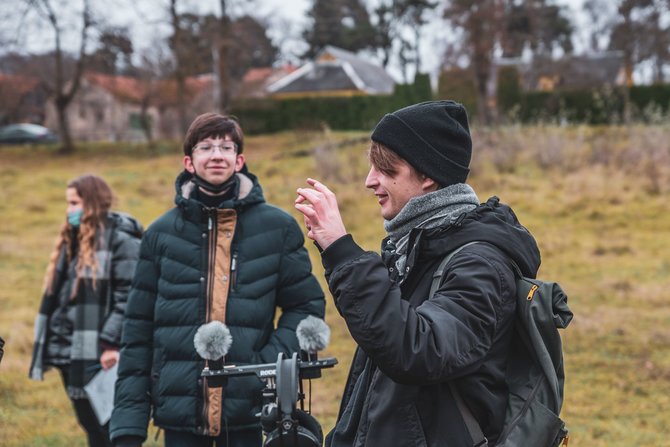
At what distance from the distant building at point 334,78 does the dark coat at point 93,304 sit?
1798 inches

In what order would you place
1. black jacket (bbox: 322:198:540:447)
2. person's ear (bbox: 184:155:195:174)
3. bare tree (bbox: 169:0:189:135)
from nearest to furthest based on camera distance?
1. black jacket (bbox: 322:198:540:447)
2. person's ear (bbox: 184:155:195:174)
3. bare tree (bbox: 169:0:189:135)

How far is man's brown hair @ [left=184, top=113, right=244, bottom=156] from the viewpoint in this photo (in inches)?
143

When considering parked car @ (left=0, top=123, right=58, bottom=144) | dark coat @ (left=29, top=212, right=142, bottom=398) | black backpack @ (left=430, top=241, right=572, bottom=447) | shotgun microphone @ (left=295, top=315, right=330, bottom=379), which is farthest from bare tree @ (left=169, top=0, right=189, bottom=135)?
black backpack @ (left=430, top=241, right=572, bottom=447)

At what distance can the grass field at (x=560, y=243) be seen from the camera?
675cm

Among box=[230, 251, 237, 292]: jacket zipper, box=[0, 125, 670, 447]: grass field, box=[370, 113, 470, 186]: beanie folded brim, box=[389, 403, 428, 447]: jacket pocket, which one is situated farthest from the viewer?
box=[0, 125, 670, 447]: grass field

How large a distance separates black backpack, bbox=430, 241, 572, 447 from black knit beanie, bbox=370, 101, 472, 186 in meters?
0.24

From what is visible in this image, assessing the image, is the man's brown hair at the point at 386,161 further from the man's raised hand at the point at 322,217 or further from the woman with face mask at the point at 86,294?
the woman with face mask at the point at 86,294

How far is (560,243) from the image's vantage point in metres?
12.6

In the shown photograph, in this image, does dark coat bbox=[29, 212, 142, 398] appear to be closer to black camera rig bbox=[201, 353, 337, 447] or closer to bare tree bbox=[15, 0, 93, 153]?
black camera rig bbox=[201, 353, 337, 447]

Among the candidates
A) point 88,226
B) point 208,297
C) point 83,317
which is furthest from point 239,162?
point 83,317

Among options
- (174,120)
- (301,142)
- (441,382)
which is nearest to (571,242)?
(441,382)

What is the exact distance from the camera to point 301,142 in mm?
27359

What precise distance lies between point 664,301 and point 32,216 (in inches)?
512

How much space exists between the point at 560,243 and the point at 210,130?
9767 millimetres
